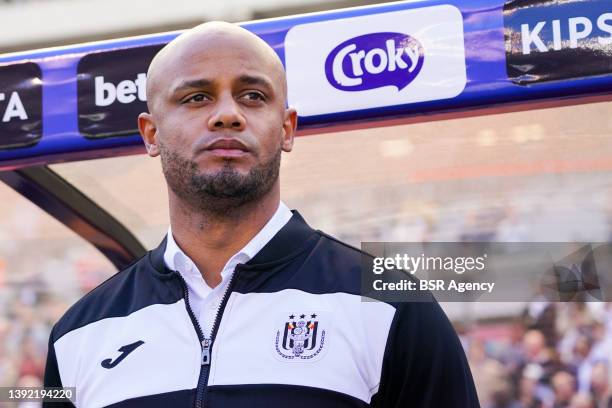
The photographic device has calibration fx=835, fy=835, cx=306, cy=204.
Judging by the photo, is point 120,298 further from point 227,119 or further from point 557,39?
point 557,39

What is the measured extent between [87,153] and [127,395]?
1194 mm

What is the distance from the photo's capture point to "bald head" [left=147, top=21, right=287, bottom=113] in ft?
5.49

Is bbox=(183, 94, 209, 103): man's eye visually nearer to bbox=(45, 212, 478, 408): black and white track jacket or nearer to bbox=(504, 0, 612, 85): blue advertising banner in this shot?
bbox=(45, 212, 478, 408): black and white track jacket

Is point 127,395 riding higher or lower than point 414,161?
lower

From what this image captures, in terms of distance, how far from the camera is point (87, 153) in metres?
2.59

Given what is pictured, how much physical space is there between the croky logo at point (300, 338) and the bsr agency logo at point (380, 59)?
946mm

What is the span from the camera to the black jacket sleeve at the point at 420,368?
4.97ft

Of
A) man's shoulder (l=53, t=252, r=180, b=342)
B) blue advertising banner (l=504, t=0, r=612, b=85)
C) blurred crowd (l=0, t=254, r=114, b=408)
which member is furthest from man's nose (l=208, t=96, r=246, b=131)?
blurred crowd (l=0, t=254, r=114, b=408)

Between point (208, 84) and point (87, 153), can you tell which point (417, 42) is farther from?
point (87, 153)

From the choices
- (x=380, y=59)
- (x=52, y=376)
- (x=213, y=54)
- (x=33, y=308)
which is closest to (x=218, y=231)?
(x=213, y=54)

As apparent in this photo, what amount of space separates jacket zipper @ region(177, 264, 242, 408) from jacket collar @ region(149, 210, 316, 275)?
0.05m

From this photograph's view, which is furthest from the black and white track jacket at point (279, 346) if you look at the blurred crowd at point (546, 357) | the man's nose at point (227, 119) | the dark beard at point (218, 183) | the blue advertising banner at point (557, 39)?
A: the blurred crowd at point (546, 357)

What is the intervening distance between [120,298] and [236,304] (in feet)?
0.95

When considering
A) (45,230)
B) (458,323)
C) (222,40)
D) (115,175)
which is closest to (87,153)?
(222,40)
